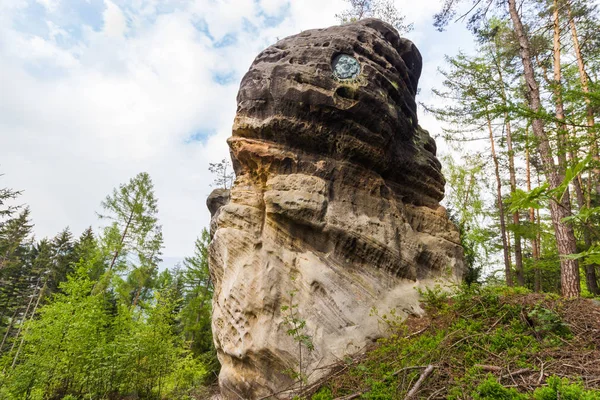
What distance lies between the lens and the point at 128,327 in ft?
28.0

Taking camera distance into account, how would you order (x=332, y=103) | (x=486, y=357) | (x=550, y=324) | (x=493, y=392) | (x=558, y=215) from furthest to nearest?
(x=332, y=103), (x=558, y=215), (x=550, y=324), (x=486, y=357), (x=493, y=392)

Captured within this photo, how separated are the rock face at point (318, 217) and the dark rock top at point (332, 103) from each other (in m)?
0.03

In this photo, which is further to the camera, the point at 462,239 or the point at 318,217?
the point at 462,239

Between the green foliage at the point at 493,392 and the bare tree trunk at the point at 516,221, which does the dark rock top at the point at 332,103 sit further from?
the bare tree trunk at the point at 516,221

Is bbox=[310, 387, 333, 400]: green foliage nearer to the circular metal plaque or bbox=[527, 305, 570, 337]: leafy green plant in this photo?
bbox=[527, 305, 570, 337]: leafy green plant

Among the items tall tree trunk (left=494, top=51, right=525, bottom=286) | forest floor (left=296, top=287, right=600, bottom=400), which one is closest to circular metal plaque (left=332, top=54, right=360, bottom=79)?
forest floor (left=296, top=287, right=600, bottom=400)

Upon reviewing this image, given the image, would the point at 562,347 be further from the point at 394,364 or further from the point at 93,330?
the point at 93,330

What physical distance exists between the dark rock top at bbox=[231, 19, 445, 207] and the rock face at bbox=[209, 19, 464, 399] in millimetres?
32

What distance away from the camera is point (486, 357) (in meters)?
4.10

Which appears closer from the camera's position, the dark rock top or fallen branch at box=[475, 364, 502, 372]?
fallen branch at box=[475, 364, 502, 372]

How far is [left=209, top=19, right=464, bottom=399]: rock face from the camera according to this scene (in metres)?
6.48

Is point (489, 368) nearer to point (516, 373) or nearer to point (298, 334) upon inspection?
point (516, 373)

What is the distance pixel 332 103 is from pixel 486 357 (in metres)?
6.48

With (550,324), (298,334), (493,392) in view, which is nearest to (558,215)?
(550,324)
